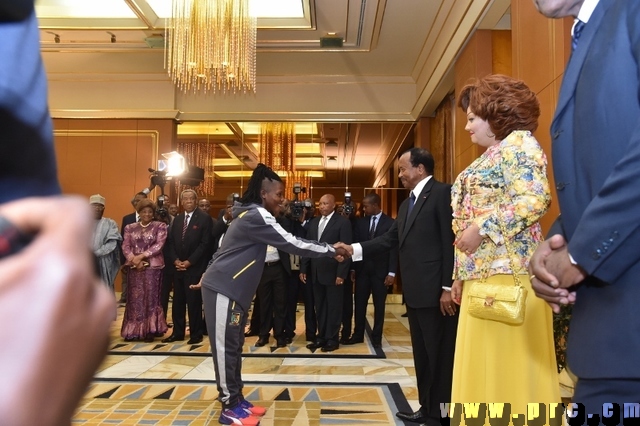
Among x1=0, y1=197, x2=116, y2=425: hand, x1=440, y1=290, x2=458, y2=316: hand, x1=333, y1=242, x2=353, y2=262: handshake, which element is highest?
x1=0, y1=197, x2=116, y2=425: hand

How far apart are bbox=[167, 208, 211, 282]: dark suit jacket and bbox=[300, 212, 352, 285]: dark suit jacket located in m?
1.09

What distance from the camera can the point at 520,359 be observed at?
5.99 ft

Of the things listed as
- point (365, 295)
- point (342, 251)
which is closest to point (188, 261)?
point (365, 295)

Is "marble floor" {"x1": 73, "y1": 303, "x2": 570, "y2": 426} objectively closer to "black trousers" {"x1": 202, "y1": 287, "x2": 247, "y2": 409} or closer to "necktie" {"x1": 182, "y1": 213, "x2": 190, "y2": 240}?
"black trousers" {"x1": 202, "y1": 287, "x2": 247, "y2": 409}

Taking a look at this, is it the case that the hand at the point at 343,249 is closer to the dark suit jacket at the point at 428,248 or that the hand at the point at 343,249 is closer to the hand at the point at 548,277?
the dark suit jacket at the point at 428,248

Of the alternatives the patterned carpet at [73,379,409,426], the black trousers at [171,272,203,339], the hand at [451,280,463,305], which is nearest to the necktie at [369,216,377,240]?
the black trousers at [171,272,203,339]

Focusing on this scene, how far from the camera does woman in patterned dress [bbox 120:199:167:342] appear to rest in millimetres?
5480

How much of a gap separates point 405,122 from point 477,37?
357 centimetres

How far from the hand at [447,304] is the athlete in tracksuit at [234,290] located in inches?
37.7

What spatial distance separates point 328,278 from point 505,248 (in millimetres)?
3485

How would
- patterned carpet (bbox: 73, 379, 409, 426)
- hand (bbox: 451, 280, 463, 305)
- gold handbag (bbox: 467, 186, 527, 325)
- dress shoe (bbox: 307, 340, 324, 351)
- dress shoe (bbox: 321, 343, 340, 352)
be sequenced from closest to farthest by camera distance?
gold handbag (bbox: 467, 186, 527, 325) < hand (bbox: 451, 280, 463, 305) < patterned carpet (bbox: 73, 379, 409, 426) < dress shoe (bbox: 321, 343, 340, 352) < dress shoe (bbox: 307, 340, 324, 351)

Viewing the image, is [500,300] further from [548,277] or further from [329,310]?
[329,310]

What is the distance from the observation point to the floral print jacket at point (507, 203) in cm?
183

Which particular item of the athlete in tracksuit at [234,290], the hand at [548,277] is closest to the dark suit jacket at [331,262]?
the athlete in tracksuit at [234,290]
